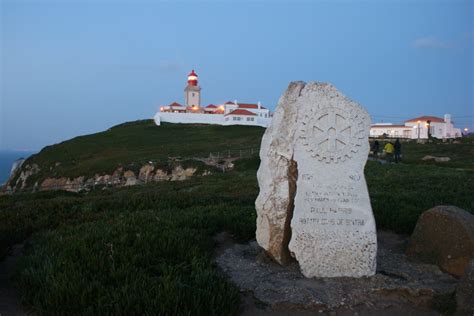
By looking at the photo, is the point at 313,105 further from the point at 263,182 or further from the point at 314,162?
the point at 263,182

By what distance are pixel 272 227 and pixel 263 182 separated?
0.81m

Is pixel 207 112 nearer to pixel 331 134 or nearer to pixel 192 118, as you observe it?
pixel 192 118

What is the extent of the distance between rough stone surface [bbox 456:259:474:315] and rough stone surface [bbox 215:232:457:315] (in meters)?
0.44

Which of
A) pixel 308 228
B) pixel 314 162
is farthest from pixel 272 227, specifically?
pixel 314 162

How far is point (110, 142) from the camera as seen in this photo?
82.1 metres

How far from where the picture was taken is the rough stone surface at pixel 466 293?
5.21m

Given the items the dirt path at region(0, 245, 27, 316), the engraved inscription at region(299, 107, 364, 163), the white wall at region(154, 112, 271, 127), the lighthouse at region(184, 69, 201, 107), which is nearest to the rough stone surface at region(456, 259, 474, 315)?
the engraved inscription at region(299, 107, 364, 163)

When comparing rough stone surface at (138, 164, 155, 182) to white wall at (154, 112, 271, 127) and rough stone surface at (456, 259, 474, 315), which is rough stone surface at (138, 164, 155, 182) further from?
white wall at (154, 112, 271, 127)

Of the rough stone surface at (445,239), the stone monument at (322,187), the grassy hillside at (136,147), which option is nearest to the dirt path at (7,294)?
the stone monument at (322,187)

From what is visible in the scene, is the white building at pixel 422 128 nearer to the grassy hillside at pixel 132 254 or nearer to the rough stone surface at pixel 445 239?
the grassy hillside at pixel 132 254

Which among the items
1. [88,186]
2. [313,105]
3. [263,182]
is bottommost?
[88,186]

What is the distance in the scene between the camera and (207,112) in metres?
110

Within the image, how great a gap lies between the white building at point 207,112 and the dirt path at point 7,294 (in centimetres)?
9301

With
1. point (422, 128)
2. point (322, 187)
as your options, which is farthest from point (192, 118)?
point (322, 187)
